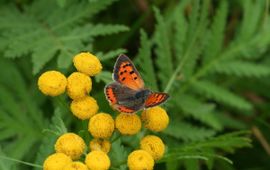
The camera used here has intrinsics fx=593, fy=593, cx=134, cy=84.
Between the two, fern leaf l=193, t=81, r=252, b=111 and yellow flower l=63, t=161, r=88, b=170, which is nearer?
yellow flower l=63, t=161, r=88, b=170

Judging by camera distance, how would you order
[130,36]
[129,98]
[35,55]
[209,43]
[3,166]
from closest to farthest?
[129,98] < [3,166] < [35,55] < [209,43] < [130,36]

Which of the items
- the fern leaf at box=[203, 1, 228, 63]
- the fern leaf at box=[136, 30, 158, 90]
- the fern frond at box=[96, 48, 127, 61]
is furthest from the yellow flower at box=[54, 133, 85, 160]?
the fern leaf at box=[203, 1, 228, 63]

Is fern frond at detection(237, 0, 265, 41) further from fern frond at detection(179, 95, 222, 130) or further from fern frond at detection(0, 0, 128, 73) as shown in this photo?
fern frond at detection(0, 0, 128, 73)

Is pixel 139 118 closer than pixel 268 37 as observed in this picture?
Yes

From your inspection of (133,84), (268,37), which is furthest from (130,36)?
(133,84)

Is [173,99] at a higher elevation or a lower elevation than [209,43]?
lower

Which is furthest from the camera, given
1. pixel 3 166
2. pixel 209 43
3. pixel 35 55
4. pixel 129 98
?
pixel 209 43

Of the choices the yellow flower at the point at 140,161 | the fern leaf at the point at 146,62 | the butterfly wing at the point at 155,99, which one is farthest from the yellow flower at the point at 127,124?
the fern leaf at the point at 146,62

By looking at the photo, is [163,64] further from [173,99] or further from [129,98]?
[129,98]
